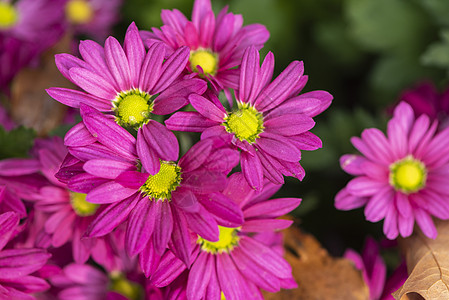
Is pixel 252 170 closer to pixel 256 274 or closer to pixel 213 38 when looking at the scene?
pixel 256 274

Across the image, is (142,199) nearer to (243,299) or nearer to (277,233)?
(243,299)

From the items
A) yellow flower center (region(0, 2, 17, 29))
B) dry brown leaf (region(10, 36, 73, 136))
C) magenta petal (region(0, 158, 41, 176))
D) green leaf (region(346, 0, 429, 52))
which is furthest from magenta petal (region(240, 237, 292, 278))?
yellow flower center (region(0, 2, 17, 29))

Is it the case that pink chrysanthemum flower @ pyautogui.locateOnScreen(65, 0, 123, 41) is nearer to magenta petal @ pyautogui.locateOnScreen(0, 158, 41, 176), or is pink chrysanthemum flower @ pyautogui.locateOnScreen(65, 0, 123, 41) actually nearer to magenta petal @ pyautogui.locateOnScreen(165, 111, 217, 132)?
magenta petal @ pyautogui.locateOnScreen(0, 158, 41, 176)

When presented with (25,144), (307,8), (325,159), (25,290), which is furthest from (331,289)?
(307,8)

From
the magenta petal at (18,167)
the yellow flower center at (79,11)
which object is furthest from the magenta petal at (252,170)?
the yellow flower center at (79,11)

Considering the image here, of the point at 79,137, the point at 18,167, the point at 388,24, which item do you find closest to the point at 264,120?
the point at 79,137
